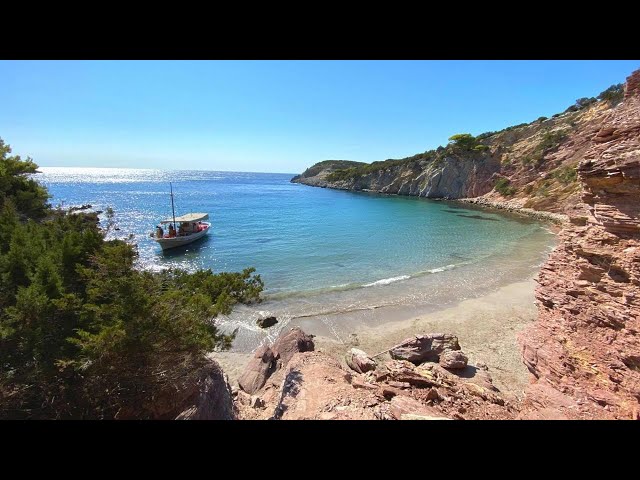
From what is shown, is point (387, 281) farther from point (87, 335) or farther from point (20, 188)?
point (20, 188)

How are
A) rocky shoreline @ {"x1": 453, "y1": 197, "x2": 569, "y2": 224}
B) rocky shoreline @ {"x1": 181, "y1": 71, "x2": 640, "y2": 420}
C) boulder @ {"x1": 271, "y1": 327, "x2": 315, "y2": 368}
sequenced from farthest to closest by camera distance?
rocky shoreline @ {"x1": 453, "y1": 197, "x2": 569, "y2": 224} → boulder @ {"x1": 271, "y1": 327, "x2": 315, "y2": 368} → rocky shoreline @ {"x1": 181, "y1": 71, "x2": 640, "y2": 420}

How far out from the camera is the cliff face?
51.7m

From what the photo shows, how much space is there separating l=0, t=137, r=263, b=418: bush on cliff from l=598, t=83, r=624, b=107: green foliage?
64454 millimetres

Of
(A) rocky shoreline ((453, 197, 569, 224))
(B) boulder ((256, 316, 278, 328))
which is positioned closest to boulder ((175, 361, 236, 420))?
(B) boulder ((256, 316, 278, 328))

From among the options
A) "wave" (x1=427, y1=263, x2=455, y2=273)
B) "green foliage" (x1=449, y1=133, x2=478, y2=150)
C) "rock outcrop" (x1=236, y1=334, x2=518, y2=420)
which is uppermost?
"green foliage" (x1=449, y1=133, x2=478, y2=150)

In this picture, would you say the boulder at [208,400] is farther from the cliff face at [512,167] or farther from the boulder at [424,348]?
the cliff face at [512,167]

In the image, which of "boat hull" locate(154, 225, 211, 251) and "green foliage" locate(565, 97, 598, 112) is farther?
"green foliage" locate(565, 97, 598, 112)

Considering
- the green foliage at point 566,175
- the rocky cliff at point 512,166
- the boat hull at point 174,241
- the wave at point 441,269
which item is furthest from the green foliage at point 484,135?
the boat hull at point 174,241

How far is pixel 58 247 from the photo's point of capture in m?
8.27

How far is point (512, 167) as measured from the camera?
65.7 m

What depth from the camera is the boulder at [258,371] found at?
39.0ft

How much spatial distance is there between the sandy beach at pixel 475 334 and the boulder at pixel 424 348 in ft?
2.93

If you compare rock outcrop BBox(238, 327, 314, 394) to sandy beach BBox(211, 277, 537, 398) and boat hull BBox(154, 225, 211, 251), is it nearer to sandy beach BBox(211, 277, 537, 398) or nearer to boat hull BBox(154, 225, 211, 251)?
sandy beach BBox(211, 277, 537, 398)
